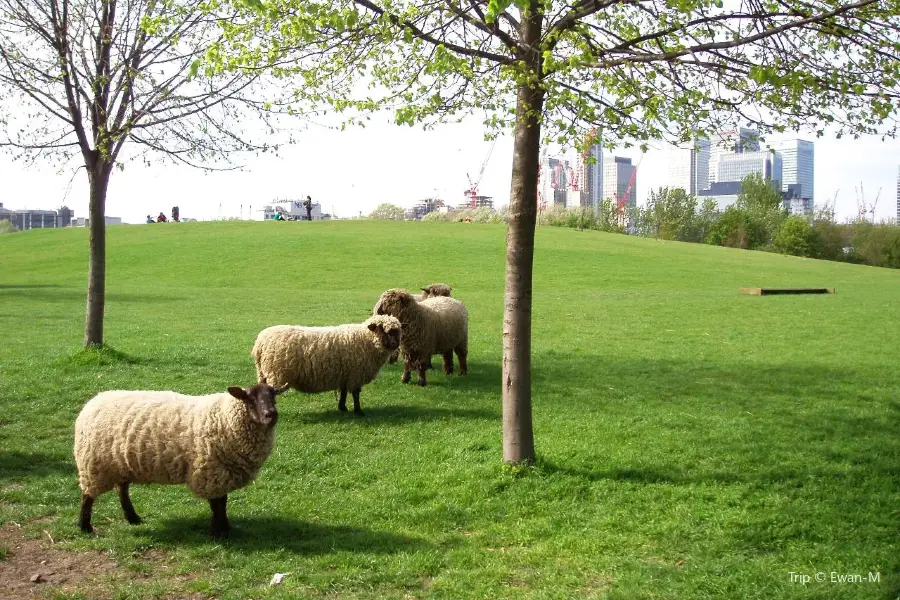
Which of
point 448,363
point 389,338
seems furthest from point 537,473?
point 448,363

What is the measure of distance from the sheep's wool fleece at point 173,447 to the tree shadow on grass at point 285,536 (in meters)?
0.44

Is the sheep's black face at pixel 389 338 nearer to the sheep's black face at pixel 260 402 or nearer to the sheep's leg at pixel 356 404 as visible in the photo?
the sheep's leg at pixel 356 404

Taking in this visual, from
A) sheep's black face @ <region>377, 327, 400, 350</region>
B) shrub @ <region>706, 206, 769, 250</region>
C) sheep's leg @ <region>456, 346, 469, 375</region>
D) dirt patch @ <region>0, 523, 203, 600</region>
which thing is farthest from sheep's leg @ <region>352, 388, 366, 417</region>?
shrub @ <region>706, 206, 769, 250</region>

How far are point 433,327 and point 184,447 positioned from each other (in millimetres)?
6885

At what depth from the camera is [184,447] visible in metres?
6.47

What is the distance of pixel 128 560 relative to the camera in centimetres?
600

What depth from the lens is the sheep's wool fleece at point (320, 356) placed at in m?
10.8

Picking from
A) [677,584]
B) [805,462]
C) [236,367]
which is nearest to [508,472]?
[677,584]

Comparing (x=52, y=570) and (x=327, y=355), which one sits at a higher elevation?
(x=327, y=355)

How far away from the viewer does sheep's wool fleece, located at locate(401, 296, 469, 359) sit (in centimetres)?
1262

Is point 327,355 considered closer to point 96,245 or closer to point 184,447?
point 184,447

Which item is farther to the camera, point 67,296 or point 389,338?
point 67,296

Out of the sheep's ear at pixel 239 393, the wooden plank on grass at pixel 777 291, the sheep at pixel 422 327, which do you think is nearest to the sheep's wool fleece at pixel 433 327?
the sheep at pixel 422 327

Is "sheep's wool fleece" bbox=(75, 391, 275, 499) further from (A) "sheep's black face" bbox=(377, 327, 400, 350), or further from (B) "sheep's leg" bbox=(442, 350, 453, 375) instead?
(B) "sheep's leg" bbox=(442, 350, 453, 375)
